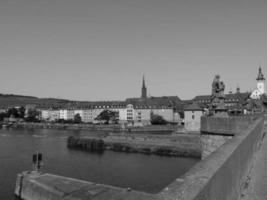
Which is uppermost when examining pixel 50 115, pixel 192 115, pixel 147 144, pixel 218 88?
pixel 218 88

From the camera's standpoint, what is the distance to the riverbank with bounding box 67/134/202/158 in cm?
3891

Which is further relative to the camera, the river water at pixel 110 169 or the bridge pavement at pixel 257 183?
the river water at pixel 110 169

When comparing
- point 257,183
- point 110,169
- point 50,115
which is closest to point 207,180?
point 257,183

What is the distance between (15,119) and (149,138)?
110420 millimetres

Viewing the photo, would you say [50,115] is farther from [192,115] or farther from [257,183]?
[257,183]

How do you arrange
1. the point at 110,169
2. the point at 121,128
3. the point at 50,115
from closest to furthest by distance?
the point at 110,169 < the point at 121,128 < the point at 50,115

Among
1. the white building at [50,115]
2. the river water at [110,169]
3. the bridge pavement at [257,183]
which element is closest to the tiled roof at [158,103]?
the white building at [50,115]

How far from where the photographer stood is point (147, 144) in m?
43.8

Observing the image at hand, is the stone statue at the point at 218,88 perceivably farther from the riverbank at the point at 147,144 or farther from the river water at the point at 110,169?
the riverbank at the point at 147,144

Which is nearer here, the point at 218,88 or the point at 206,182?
the point at 206,182

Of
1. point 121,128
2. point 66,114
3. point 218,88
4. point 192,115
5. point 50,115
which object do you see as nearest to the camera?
point 218,88

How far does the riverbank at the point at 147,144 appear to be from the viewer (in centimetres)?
3891

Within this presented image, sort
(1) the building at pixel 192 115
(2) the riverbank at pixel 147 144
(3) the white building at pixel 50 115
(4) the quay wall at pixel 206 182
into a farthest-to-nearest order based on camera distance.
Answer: (3) the white building at pixel 50 115, (1) the building at pixel 192 115, (2) the riverbank at pixel 147 144, (4) the quay wall at pixel 206 182

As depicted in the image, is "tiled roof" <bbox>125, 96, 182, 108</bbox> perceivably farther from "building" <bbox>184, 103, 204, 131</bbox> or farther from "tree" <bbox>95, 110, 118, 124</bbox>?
"building" <bbox>184, 103, 204, 131</bbox>
